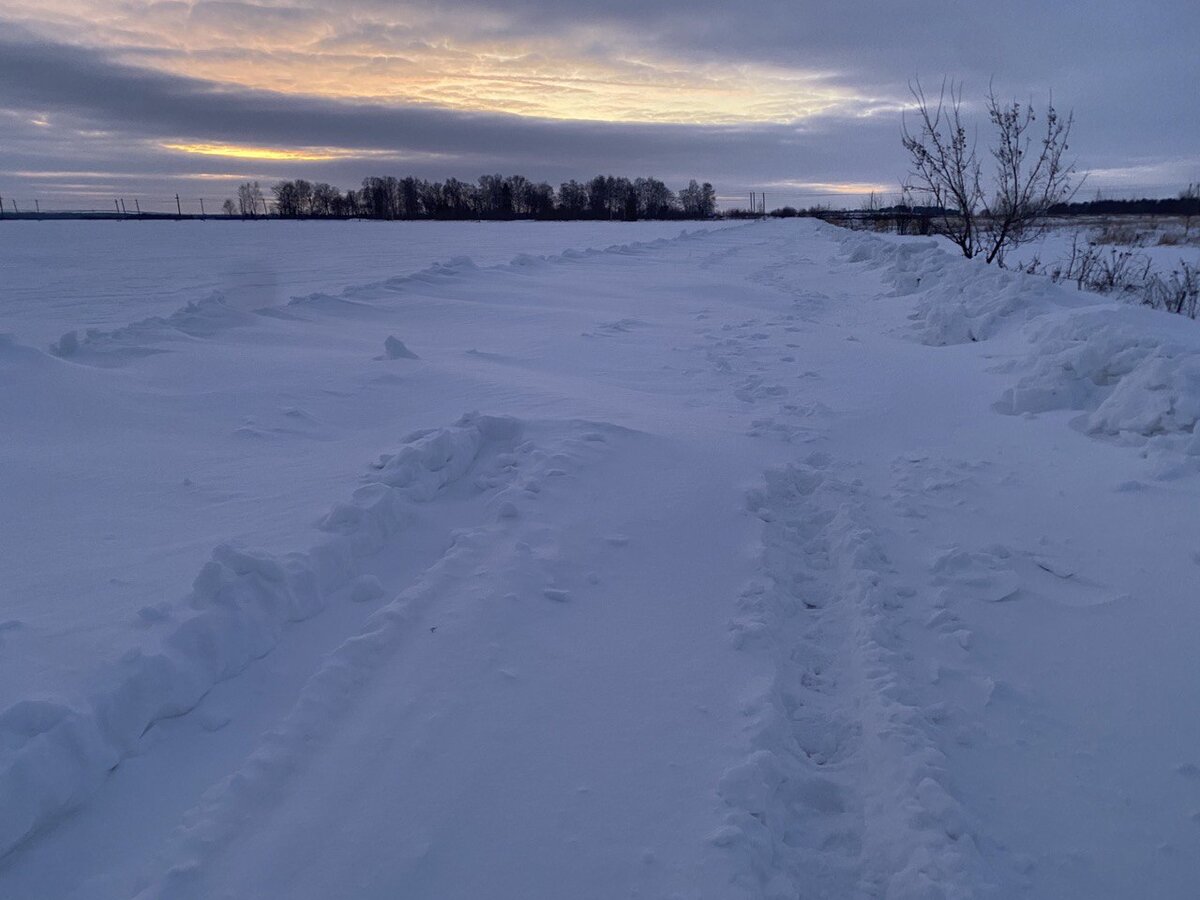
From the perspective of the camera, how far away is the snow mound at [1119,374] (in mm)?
5035

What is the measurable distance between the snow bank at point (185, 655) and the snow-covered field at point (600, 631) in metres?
0.01

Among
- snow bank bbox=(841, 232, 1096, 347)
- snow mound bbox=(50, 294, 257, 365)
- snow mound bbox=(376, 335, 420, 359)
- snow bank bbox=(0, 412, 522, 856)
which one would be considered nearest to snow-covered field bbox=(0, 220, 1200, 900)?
snow bank bbox=(0, 412, 522, 856)

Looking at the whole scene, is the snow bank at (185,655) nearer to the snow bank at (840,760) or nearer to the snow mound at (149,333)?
the snow bank at (840,760)

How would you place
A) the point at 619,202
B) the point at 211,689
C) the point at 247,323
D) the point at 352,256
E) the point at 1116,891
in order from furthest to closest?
the point at 619,202, the point at 352,256, the point at 247,323, the point at 211,689, the point at 1116,891

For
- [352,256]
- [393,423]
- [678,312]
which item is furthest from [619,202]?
[393,423]

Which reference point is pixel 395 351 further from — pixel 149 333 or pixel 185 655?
pixel 185 655

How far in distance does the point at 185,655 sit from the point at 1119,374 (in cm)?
646

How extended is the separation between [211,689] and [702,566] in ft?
7.40

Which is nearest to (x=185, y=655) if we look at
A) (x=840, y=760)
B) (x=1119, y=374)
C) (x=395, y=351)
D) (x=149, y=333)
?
(x=840, y=760)

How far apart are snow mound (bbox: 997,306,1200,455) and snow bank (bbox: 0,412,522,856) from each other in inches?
185

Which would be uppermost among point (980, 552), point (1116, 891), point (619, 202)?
point (619, 202)

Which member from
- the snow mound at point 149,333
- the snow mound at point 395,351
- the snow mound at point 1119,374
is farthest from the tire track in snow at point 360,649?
the snow mound at point 149,333

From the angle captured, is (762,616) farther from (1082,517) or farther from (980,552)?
(1082,517)

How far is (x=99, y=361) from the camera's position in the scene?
7.12 metres
